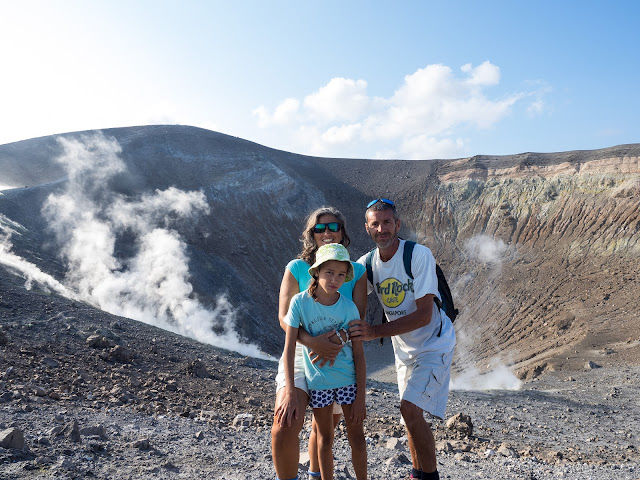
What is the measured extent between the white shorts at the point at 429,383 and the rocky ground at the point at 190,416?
3.92ft

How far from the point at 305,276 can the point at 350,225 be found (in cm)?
3074

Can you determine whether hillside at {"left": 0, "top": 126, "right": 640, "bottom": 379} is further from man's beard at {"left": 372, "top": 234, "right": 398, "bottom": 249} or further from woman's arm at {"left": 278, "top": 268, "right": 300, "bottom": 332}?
woman's arm at {"left": 278, "top": 268, "right": 300, "bottom": 332}

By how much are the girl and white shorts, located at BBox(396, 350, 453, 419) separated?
0.46m

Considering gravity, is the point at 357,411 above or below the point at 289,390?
below

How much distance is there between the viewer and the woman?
3018 millimetres

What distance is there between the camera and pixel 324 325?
3.15m

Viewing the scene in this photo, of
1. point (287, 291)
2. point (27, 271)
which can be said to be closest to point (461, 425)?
point (287, 291)

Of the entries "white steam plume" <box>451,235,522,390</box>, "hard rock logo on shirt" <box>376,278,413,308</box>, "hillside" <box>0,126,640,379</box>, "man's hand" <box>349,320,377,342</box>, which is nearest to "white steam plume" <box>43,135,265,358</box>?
"hillside" <box>0,126,640,379</box>

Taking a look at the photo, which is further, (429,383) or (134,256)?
(134,256)

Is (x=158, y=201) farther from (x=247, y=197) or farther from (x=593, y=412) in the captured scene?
(x=593, y=412)

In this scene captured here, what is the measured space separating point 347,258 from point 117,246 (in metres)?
20.3

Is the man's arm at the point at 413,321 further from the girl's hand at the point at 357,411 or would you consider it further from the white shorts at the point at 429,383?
the girl's hand at the point at 357,411

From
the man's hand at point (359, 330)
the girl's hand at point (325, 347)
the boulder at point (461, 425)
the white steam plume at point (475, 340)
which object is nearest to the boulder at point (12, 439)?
the girl's hand at point (325, 347)

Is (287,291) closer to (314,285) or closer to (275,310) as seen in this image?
(314,285)
